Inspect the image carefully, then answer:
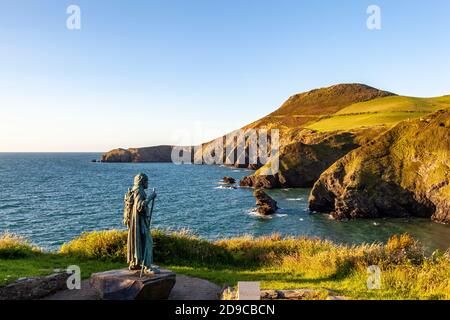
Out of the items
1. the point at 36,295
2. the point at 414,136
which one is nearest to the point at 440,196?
the point at 414,136

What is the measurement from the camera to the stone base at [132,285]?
1252 centimetres

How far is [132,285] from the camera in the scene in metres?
12.6

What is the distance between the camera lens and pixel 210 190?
91.9 m

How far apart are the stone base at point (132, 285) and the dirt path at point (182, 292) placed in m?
0.72

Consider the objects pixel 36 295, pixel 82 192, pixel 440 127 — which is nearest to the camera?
pixel 36 295

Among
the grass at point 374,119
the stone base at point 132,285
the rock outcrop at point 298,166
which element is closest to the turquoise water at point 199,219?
the rock outcrop at point 298,166

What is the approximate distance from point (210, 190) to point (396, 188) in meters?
44.2

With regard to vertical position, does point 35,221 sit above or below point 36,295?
below

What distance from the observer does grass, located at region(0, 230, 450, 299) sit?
1427 centimetres

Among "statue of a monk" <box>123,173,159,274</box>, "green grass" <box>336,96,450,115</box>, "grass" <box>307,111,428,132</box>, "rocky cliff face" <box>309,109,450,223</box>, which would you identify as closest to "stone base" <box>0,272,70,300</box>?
"statue of a monk" <box>123,173,159,274</box>

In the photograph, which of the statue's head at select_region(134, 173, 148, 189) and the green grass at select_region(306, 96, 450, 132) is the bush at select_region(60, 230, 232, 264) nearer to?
the statue's head at select_region(134, 173, 148, 189)

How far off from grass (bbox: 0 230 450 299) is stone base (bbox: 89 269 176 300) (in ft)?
11.2

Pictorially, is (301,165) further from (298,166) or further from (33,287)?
(33,287)
